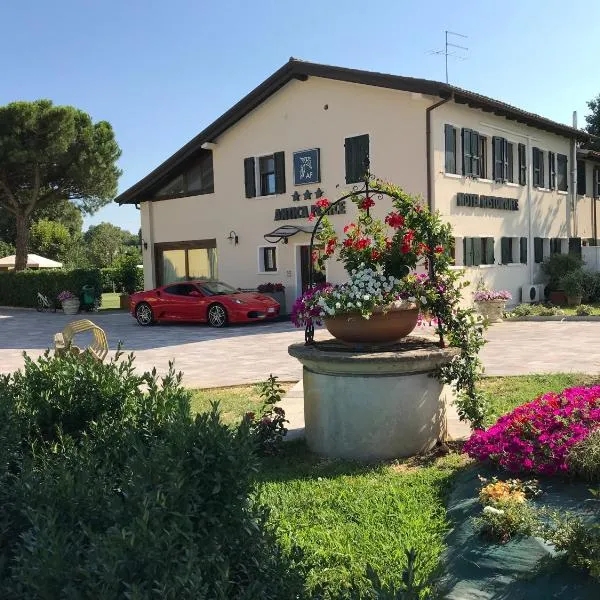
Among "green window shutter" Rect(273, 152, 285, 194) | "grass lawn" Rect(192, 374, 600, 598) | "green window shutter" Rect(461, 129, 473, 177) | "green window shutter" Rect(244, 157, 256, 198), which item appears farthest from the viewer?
"green window shutter" Rect(244, 157, 256, 198)

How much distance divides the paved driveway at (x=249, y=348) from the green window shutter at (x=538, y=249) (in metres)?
6.07

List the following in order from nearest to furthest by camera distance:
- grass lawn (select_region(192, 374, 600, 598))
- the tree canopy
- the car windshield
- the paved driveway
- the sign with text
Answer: grass lawn (select_region(192, 374, 600, 598)) < the paved driveway < the car windshield < the sign with text < the tree canopy

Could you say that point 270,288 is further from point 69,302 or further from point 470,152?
point 69,302

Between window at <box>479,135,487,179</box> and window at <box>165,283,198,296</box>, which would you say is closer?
window at <box>165,283,198,296</box>

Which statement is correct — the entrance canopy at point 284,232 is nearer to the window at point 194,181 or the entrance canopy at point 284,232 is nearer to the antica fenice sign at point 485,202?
the window at point 194,181

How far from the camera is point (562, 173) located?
23.5 metres

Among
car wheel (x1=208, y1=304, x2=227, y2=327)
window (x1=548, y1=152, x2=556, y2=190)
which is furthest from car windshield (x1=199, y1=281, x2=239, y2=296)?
window (x1=548, y1=152, x2=556, y2=190)

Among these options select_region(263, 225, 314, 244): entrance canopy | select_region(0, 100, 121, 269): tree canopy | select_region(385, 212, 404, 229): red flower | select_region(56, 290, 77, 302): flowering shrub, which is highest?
select_region(0, 100, 121, 269): tree canopy

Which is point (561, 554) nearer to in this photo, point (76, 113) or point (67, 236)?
point (76, 113)

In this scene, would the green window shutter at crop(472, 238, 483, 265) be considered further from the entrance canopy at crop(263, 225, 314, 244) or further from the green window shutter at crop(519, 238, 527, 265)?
the entrance canopy at crop(263, 225, 314, 244)

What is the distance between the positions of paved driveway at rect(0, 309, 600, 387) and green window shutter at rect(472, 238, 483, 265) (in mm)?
2983

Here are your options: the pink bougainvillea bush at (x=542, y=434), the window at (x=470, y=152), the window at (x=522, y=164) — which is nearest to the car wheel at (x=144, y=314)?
the window at (x=470, y=152)

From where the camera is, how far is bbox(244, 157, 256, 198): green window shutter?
2105 cm

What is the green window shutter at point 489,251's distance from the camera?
19.3 meters
